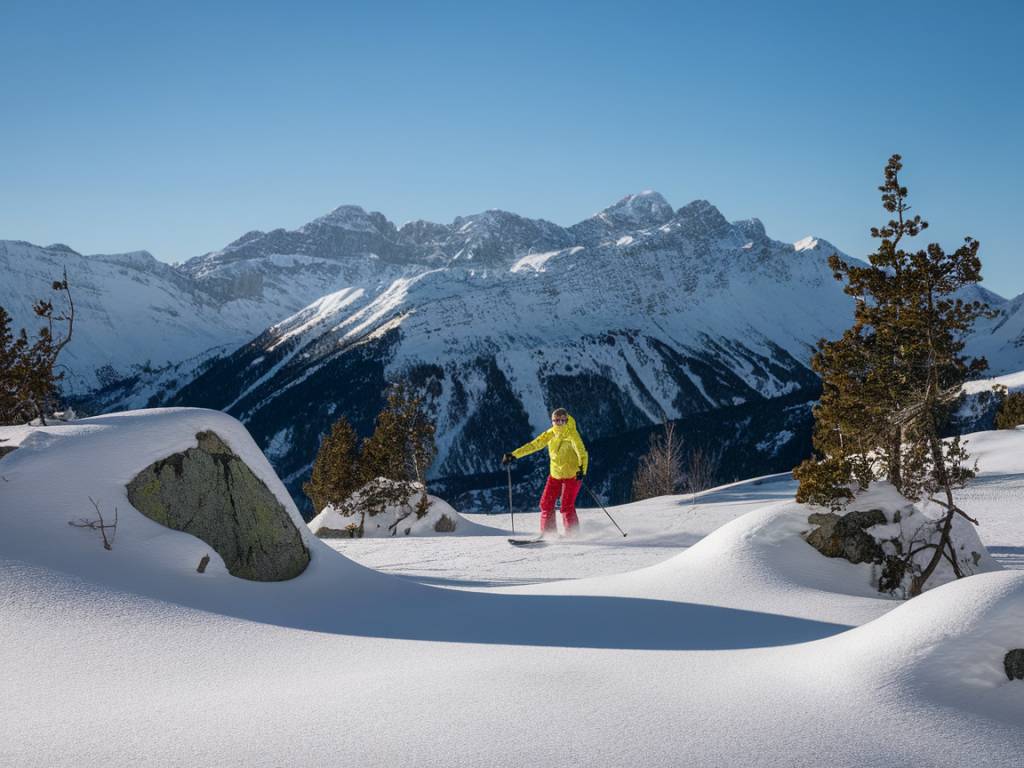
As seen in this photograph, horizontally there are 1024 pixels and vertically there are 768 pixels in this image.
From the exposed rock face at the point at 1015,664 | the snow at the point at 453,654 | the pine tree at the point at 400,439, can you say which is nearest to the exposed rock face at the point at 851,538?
the snow at the point at 453,654

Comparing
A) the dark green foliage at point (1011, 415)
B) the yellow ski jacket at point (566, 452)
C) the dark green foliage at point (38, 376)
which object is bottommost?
the dark green foliage at point (1011, 415)

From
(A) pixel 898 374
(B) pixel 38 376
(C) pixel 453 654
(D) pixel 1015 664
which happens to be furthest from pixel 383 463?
(D) pixel 1015 664

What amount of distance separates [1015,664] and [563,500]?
493 inches

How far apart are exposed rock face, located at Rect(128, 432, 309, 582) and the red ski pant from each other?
321 inches

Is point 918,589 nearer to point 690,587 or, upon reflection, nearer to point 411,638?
point 690,587

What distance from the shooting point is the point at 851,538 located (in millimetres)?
9117

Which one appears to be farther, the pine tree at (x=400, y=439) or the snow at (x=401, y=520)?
the pine tree at (x=400, y=439)

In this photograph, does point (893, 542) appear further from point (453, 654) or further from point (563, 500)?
point (563, 500)

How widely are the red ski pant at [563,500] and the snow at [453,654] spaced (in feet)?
22.3

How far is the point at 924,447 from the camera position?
1064cm

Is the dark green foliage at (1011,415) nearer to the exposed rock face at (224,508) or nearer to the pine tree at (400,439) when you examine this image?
the pine tree at (400,439)

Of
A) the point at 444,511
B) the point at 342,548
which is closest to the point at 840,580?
the point at 342,548

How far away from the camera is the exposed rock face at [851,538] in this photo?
9.09 meters

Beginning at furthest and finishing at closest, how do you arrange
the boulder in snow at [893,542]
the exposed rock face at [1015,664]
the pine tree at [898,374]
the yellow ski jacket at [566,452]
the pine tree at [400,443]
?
the pine tree at [400,443]
the yellow ski jacket at [566,452]
the pine tree at [898,374]
the boulder in snow at [893,542]
the exposed rock face at [1015,664]
